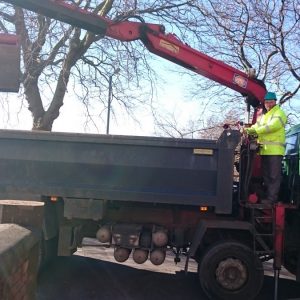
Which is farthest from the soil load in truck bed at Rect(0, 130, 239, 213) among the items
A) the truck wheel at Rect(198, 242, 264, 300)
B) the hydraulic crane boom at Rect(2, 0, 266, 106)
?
the hydraulic crane boom at Rect(2, 0, 266, 106)

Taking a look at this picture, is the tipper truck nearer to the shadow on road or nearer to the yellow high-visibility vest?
the yellow high-visibility vest

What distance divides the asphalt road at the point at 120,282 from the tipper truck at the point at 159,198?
1.61 ft

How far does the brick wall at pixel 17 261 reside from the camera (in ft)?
10.7

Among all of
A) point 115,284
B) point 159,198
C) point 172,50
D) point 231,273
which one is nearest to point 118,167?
point 159,198

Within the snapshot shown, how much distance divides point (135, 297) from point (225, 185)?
194 centimetres

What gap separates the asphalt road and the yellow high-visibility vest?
2109mm

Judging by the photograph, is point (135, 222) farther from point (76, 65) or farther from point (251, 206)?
point (76, 65)

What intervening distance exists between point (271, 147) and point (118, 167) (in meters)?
2.17

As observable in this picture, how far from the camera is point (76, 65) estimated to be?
634 inches

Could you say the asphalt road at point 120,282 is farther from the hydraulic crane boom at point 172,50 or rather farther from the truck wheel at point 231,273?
the hydraulic crane boom at point 172,50

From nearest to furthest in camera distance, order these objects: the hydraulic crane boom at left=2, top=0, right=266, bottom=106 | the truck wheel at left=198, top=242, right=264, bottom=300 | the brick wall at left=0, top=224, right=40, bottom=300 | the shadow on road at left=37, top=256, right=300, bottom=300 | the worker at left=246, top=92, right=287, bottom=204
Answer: the brick wall at left=0, top=224, right=40, bottom=300
the truck wheel at left=198, top=242, right=264, bottom=300
the shadow on road at left=37, top=256, right=300, bottom=300
the worker at left=246, top=92, right=287, bottom=204
the hydraulic crane boom at left=2, top=0, right=266, bottom=106

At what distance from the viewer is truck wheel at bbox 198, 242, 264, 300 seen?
22.4ft

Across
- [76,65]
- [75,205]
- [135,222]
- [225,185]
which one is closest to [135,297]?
[135,222]

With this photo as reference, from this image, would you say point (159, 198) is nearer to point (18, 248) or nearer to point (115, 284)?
point (115, 284)
